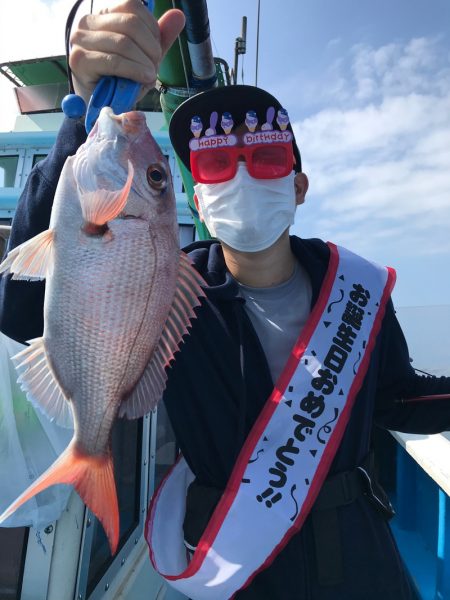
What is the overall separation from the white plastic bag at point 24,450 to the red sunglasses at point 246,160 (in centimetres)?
117

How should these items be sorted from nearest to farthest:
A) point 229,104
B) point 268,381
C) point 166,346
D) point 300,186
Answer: point 166,346 < point 268,381 < point 229,104 < point 300,186

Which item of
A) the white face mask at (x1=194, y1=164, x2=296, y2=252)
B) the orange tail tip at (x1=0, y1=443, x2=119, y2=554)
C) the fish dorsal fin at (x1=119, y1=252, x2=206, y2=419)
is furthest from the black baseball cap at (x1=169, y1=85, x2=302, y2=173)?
the orange tail tip at (x1=0, y1=443, x2=119, y2=554)

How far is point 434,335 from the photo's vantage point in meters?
15.4

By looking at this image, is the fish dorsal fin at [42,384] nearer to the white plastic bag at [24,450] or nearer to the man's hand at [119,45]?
the white plastic bag at [24,450]

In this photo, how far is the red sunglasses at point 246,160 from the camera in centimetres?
190

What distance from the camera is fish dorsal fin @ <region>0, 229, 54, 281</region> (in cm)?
124

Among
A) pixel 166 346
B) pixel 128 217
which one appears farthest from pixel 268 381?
pixel 128 217

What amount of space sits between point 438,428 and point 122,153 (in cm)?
195

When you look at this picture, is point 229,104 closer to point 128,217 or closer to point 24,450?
point 128,217

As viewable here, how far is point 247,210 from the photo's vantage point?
192 cm

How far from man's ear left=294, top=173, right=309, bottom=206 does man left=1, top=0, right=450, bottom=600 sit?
1cm

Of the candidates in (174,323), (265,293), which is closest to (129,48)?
(174,323)

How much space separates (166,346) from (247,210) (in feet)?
2.75

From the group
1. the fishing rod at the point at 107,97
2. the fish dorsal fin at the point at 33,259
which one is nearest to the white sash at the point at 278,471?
the fish dorsal fin at the point at 33,259
